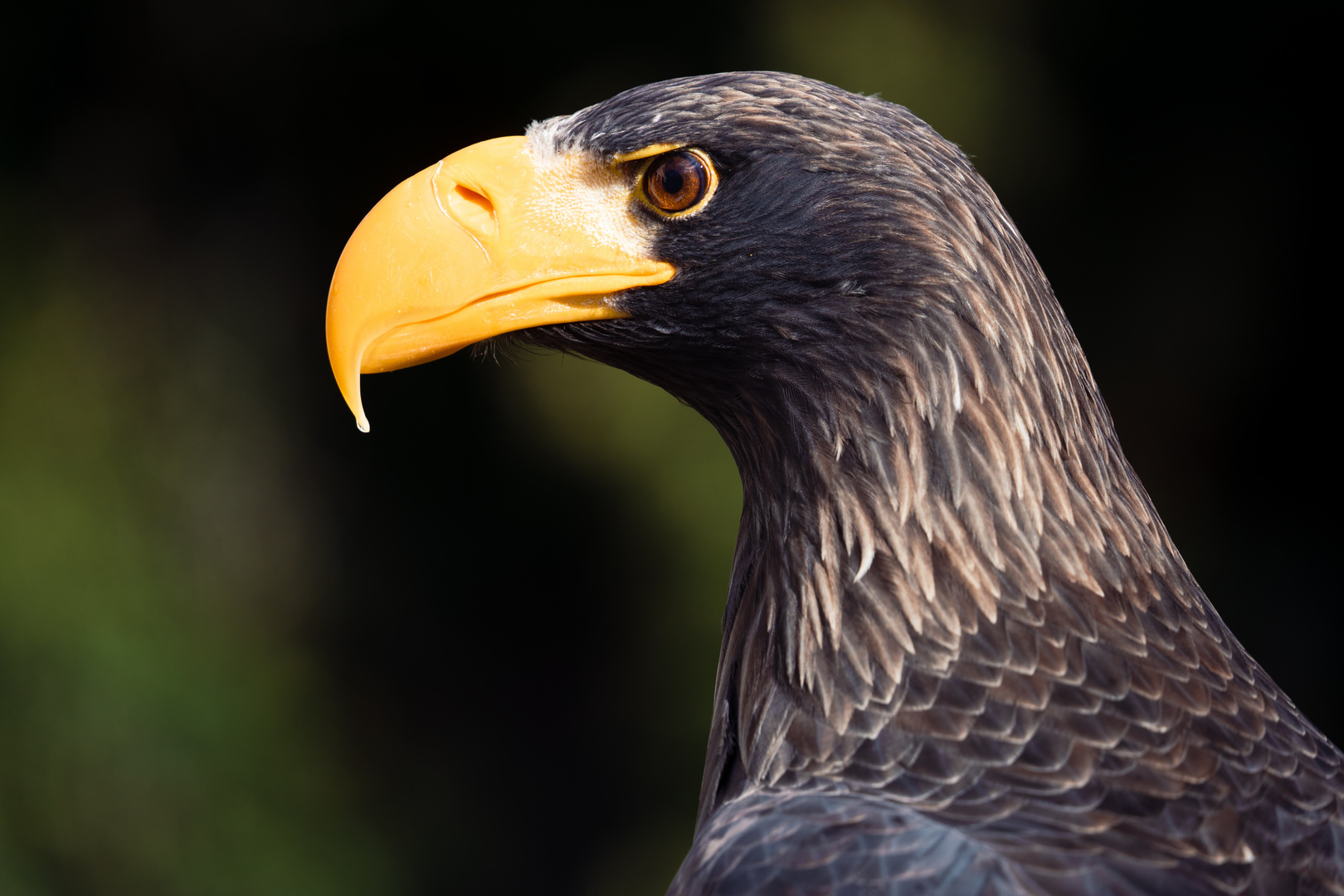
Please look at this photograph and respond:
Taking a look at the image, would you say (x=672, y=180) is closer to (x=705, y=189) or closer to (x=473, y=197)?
(x=705, y=189)

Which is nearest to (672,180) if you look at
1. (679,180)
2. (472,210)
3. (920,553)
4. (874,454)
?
(679,180)

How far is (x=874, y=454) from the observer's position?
1.60 meters

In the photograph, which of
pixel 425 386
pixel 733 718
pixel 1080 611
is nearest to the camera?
pixel 1080 611

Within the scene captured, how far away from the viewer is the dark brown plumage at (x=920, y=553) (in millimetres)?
1385

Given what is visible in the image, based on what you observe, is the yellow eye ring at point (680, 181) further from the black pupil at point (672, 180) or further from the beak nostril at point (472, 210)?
the beak nostril at point (472, 210)

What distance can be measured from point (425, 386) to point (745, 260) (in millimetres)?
2888

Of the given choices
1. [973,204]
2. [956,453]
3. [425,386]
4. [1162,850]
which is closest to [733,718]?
[956,453]

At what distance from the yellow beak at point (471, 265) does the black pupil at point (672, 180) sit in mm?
86

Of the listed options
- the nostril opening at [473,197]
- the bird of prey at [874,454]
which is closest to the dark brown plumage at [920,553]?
the bird of prey at [874,454]

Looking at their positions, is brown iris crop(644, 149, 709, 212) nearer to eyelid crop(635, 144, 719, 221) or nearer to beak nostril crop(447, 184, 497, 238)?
eyelid crop(635, 144, 719, 221)

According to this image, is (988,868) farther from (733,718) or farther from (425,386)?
(425,386)

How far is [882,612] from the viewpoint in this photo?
5.10ft

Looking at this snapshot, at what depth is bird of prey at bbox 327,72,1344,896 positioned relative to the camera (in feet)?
4.67

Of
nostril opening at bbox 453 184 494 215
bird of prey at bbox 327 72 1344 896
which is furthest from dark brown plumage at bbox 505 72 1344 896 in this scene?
nostril opening at bbox 453 184 494 215
